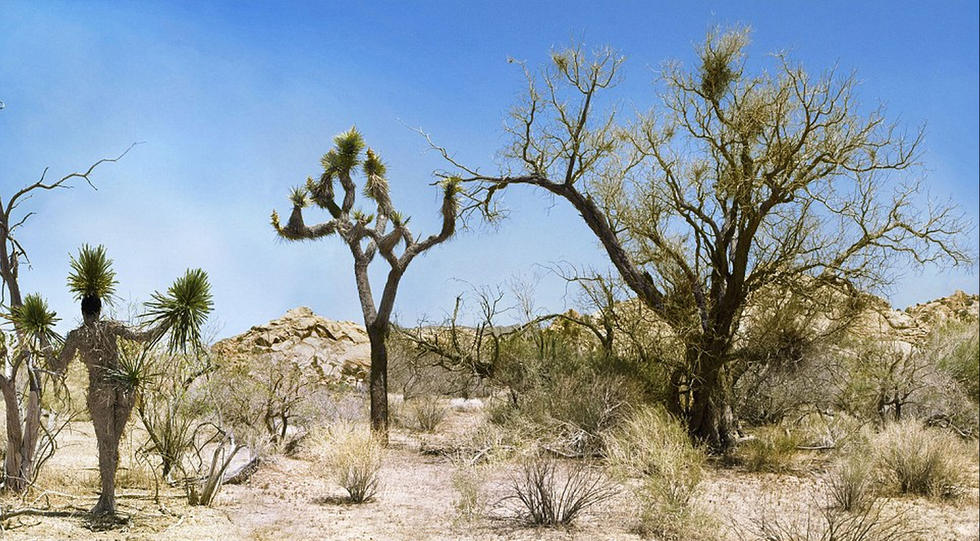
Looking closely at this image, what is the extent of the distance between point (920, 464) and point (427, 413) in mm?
Answer: 11680

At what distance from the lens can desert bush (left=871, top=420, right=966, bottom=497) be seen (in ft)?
36.3

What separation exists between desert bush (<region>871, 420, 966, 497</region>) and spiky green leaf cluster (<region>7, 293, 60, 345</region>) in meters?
10.6

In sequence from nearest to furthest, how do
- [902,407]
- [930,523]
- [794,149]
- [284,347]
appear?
[930,523] < [794,149] < [902,407] < [284,347]

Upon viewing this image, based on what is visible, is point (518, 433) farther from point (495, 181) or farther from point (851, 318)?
point (851, 318)

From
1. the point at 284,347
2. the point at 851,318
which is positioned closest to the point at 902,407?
the point at 851,318

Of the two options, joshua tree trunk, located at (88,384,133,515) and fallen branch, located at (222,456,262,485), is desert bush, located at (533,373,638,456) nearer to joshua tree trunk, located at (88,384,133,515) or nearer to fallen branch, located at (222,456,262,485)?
fallen branch, located at (222,456,262,485)

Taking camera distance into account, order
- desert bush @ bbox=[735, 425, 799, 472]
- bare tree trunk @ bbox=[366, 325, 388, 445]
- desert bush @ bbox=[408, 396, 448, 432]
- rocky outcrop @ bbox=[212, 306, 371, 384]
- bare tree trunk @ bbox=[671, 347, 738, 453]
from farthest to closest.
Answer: rocky outcrop @ bbox=[212, 306, 371, 384] → desert bush @ bbox=[408, 396, 448, 432] → bare tree trunk @ bbox=[366, 325, 388, 445] → bare tree trunk @ bbox=[671, 347, 738, 453] → desert bush @ bbox=[735, 425, 799, 472]

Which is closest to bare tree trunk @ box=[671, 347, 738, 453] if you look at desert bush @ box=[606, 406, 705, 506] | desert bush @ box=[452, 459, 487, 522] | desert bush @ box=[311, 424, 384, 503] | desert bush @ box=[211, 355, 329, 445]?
desert bush @ box=[606, 406, 705, 506]

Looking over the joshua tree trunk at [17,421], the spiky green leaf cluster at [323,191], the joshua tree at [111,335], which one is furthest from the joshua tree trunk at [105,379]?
the spiky green leaf cluster at [323,191]

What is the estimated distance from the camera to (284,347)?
32.4m

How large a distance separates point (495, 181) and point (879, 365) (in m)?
9.24

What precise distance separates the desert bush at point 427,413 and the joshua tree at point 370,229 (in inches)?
105

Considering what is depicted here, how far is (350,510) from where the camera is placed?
10.1 meters

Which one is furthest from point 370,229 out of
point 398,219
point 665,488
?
point 665,488
